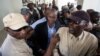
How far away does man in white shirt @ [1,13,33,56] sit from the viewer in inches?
43.5

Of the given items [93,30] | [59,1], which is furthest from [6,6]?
[93,30]

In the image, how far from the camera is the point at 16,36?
1.13 m

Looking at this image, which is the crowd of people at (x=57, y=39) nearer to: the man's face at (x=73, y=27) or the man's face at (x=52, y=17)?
the man's face at (x=73, y=27)

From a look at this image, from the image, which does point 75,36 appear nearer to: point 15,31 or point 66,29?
point 66,29

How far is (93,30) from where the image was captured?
181 centimetres

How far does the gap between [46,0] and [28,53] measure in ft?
7.91

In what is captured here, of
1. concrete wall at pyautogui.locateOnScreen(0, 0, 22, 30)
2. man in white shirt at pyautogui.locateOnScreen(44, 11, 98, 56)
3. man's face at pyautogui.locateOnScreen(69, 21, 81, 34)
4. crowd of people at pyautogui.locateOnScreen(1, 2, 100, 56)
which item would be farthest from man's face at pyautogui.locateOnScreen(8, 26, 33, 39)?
concrete wall at pyautogui.locateOnScreen(0, 0, 22, 30)

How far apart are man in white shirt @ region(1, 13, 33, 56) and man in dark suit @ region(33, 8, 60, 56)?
45 centimetres

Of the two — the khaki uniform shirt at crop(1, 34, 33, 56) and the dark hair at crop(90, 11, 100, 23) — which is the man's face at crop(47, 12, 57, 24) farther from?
the khaki uniform shirt at crop(1, 34, 33, 56)

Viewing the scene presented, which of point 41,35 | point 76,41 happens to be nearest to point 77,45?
point 76,41

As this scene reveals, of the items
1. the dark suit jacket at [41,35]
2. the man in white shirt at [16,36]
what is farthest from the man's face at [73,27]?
the dark suit jacket at [41,35]

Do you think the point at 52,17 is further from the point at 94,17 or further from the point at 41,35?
the point at 94,17

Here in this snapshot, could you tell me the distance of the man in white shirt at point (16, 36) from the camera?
1.11m

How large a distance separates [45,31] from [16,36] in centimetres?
82
